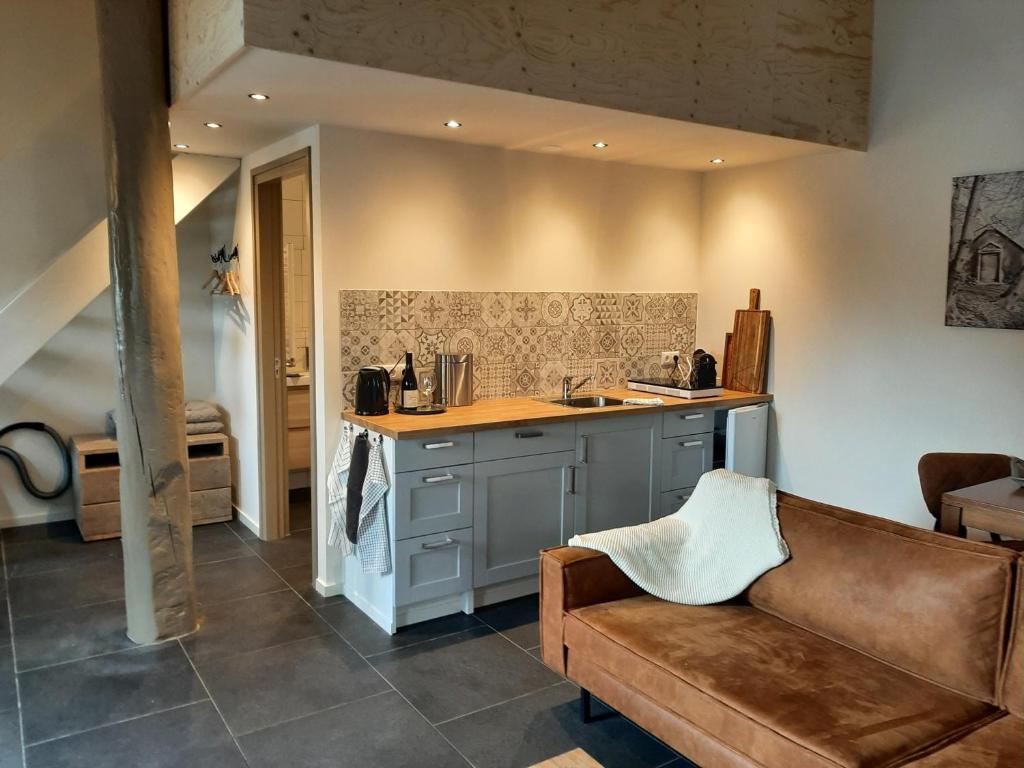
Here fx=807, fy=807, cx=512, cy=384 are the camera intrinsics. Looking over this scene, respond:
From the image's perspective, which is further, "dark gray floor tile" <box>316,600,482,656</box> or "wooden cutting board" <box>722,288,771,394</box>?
"wooden cutting board" <box>722,288,771,394</box>

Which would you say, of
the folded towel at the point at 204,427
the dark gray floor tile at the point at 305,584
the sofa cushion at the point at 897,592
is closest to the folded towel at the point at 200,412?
the folded towel at the point at 204,427

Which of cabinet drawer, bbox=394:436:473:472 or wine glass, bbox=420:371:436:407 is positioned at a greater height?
Result: wine glass, bbox=420:371:436:407

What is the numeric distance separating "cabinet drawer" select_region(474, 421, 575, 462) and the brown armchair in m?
1.55

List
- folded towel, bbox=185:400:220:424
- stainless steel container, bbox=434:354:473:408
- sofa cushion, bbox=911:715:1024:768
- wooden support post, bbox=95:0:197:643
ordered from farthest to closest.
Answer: folded towel, bbox=185:400:220:424 < stainless steel container, bbox=434:354:473:408 < wooden support post, bbox=95:0:197:643 < sofa cushion, bbox=911:715:1024:768

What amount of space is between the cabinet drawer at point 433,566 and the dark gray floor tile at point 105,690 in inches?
35.2

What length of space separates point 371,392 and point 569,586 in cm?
142

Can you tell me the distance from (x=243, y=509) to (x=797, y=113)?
384cm

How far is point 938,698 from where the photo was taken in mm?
2176

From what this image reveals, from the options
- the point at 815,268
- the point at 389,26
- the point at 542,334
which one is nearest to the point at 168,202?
the point at 389,26

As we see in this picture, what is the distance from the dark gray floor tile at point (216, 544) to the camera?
14.5 ft

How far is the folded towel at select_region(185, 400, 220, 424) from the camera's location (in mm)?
4934

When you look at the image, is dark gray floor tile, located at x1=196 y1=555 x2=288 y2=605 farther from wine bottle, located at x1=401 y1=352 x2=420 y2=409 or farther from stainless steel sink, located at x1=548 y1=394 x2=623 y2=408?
stainless steel sink, located at x1=548 y1=394 x2=623 y2=408

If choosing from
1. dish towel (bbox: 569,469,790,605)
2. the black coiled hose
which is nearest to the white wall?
dish towel (bbox: 569,469,790,605)

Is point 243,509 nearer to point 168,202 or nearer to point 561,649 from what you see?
point 168,202
